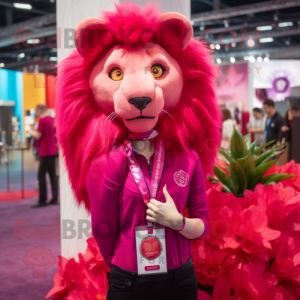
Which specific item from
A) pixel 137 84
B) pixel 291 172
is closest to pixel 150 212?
pixel 137 84

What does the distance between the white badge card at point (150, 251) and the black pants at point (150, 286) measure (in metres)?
0.04

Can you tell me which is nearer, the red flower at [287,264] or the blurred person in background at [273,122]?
the red flower at [287,264]

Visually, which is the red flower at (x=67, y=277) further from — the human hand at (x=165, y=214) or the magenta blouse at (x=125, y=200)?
the human hand at (x=165, y=214)

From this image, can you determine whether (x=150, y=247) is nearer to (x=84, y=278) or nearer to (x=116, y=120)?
(x=116, y=120)

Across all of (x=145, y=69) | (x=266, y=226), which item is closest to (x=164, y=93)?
(x=145, y=69)

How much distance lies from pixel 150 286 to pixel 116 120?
1.64 ft

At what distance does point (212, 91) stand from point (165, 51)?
209 millimetres

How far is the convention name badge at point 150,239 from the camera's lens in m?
0.90

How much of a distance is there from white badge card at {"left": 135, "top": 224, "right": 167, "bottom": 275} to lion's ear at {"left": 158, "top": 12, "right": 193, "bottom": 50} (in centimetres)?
56

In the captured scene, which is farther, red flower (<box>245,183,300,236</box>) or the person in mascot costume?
red flower (<box>245,183,300,236</box>)

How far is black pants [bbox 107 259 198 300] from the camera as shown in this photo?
0.93 meters

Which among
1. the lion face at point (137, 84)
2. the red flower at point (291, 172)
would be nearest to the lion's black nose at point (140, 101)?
the lion face at point (137, 84)

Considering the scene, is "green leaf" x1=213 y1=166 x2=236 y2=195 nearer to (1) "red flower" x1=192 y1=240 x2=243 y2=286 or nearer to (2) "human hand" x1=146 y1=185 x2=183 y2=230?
(1) "red flower" x1=192 y1=240 x2=243 y2=286

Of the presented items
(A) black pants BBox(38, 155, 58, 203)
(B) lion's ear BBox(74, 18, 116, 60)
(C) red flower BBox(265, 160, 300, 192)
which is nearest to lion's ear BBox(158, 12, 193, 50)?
(B) lion's ear BBox(74, 18, 116, 60)
